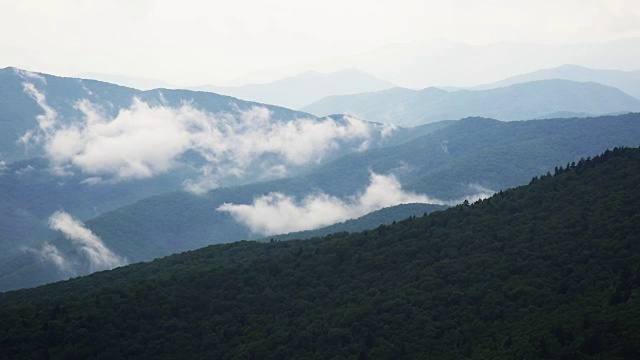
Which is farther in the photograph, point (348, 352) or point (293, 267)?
point (293, 267)

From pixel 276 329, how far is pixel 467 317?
1029 inches

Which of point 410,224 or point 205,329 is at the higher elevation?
point 410,224

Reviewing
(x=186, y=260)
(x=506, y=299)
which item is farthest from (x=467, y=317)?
(x=186, y=260)

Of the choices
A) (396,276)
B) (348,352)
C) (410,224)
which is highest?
(410,224)

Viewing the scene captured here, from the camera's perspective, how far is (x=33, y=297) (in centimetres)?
12825

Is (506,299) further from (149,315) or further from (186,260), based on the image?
(186,260)

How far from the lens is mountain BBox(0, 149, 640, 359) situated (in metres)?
78.0

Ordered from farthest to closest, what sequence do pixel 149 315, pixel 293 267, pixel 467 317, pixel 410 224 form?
pixel 410 224, pixel 293 267, pixel 149 315, pixel 467 317

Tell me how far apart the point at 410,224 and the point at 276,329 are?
1483 inches

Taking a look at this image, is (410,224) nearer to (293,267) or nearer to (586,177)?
(293,267)

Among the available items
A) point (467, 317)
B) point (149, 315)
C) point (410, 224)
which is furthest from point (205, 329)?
point (410, 224)

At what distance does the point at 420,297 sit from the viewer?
91.3m

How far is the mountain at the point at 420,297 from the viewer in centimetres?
7800

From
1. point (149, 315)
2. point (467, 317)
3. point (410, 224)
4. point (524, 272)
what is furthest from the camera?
point (410, 224)
